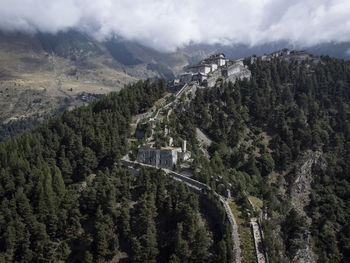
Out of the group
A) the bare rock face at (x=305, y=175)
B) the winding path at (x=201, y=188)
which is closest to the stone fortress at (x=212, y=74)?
the bare rock face at (x=305, y=175)

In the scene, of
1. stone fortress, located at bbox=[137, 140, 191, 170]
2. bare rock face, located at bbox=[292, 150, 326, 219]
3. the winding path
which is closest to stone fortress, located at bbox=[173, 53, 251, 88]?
bare rock face, located at bbox=[292, 150, 326, 219]

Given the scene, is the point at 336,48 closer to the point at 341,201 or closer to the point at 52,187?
the point at 341,201

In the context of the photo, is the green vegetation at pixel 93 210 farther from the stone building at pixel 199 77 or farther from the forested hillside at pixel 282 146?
the stone building at pixel 199 77

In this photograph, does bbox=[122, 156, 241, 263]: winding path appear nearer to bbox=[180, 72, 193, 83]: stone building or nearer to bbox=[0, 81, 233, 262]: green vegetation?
bbox=[0, 81, 233, 262]: green vegetation

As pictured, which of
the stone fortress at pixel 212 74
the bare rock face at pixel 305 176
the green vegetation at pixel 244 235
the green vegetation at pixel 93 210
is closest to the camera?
the green vegetation at pixel 244 235

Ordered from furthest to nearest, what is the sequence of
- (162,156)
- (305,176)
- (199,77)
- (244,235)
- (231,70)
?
(231,70)
(199,77)
(305,176)
(162,156)
(244,235)

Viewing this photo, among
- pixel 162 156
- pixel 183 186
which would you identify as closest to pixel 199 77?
pixel 162 156

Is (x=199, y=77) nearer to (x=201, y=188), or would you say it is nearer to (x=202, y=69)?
(x=202, y=69)

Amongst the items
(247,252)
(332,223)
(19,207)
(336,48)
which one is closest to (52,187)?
(19,207)
